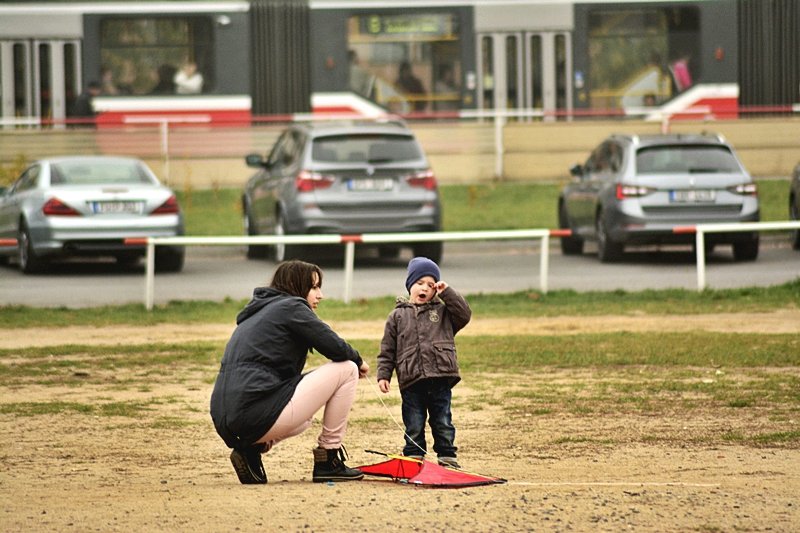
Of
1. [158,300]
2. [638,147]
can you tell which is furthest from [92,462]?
[638,147]

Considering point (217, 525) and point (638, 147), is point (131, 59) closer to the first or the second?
point (638, 147)

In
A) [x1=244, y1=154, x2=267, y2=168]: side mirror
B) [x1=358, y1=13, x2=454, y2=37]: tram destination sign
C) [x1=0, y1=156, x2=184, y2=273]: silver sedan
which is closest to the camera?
[x1=0, y1=156, x2=184, y2=273]: silver sedan

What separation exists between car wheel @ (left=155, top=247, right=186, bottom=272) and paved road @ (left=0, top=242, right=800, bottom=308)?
202 mm

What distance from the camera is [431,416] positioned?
8.65 meters

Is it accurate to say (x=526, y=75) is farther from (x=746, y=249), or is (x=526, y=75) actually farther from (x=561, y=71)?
(x=746, y=249)

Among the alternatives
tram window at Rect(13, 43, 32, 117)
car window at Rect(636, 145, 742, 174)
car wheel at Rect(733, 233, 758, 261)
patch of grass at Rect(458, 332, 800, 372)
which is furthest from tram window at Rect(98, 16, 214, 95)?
patch of grass at Rect(458, 332, 800, 372)

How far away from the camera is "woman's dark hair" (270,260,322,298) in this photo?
8.27 metres

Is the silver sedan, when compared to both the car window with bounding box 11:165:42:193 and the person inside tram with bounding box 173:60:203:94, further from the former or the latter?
the person inside tram with bounding box 173:60:203:94

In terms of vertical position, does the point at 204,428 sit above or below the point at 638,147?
below

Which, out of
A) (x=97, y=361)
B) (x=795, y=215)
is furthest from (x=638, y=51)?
(x=97, y=361)

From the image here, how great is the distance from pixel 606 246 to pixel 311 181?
12.8ft

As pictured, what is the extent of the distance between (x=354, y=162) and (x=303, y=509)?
14.1 metres

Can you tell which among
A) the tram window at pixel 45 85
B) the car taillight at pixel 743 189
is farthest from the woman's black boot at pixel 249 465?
the tram window at pixel 45 85

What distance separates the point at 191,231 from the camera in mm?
25812
